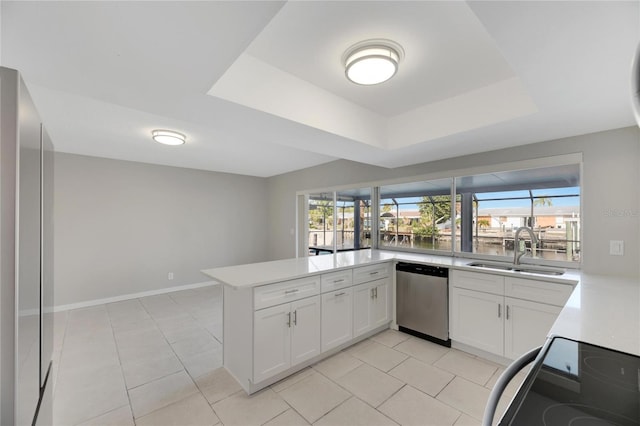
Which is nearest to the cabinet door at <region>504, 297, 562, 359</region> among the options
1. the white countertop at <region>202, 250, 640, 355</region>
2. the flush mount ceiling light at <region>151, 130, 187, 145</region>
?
the white countertop at <region>202, 250, 640, 355</region>

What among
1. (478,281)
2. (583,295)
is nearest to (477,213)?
(478,281)

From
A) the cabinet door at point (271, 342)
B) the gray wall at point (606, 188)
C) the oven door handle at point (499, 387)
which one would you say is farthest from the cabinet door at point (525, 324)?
the cabinet door at point (271, 342)

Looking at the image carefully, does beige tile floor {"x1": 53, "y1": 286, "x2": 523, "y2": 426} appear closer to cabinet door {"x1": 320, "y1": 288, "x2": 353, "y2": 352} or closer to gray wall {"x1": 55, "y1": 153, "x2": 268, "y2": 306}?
cabinet door {"x1": 320, "y1": 288, "x2": 353, "y2": 352}

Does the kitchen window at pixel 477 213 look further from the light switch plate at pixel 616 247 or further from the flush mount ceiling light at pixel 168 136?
the flush mount ceiling light at pixel 168 136

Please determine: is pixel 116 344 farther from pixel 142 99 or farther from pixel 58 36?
pixel 58 36

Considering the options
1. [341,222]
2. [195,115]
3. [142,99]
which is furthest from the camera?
[341,222]

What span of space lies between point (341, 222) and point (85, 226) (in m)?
4.30

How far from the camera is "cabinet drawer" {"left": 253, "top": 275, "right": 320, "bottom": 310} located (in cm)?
213

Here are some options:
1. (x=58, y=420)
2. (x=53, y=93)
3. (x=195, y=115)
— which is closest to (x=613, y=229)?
(x=195, y=115)

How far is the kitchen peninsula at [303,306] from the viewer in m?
1.98

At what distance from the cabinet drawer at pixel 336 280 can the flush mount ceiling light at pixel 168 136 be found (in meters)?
2.42

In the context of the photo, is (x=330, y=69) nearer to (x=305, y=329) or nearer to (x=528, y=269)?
(x=305, y=329)

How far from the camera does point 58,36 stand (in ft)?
4.04

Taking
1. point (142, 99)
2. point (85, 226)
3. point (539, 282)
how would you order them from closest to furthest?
point (142, 99)
point (539, 282)
point (85, 226)
